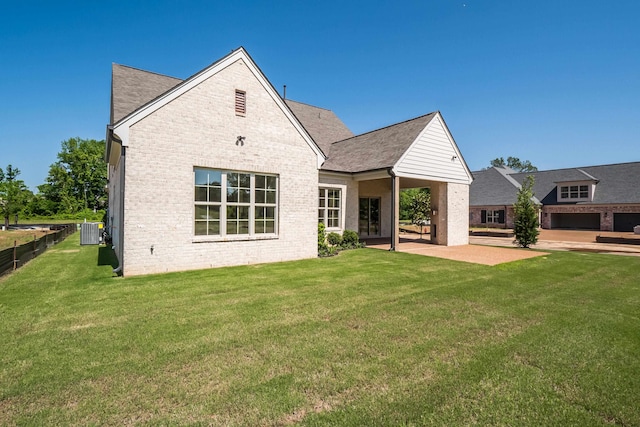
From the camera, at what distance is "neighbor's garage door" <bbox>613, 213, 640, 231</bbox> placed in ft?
92.2

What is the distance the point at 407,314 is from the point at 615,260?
1204 centimetres

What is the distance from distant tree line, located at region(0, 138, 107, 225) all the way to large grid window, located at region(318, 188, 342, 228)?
48.9 m

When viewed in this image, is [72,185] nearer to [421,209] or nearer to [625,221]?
[421,209]

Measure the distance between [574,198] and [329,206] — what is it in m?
29.8

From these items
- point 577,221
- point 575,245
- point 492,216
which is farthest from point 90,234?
point 577,221

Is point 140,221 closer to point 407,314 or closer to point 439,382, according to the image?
point 407,314

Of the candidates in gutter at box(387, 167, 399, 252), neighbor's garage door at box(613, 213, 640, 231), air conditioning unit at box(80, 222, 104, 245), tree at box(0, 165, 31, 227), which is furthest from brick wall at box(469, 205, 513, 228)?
tree at box(0, 165, 31, 227)

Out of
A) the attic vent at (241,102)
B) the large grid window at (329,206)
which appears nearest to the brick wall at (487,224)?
the large grid window at (329,206)

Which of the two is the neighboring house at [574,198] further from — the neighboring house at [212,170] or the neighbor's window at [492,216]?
the neighboring house at [212,170]

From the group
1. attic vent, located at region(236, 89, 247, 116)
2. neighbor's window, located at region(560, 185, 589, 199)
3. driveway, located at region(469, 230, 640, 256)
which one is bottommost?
driveway, located at region(469, 230, 640, 256)

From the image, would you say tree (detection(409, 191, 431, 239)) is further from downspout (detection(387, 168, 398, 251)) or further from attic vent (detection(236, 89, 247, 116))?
attic vent (detection(236, 89, 247, 116))

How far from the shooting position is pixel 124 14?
1180 cm

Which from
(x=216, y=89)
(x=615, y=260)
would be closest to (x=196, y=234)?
(x=216, y=89)

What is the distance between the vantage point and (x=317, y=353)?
4043mm
